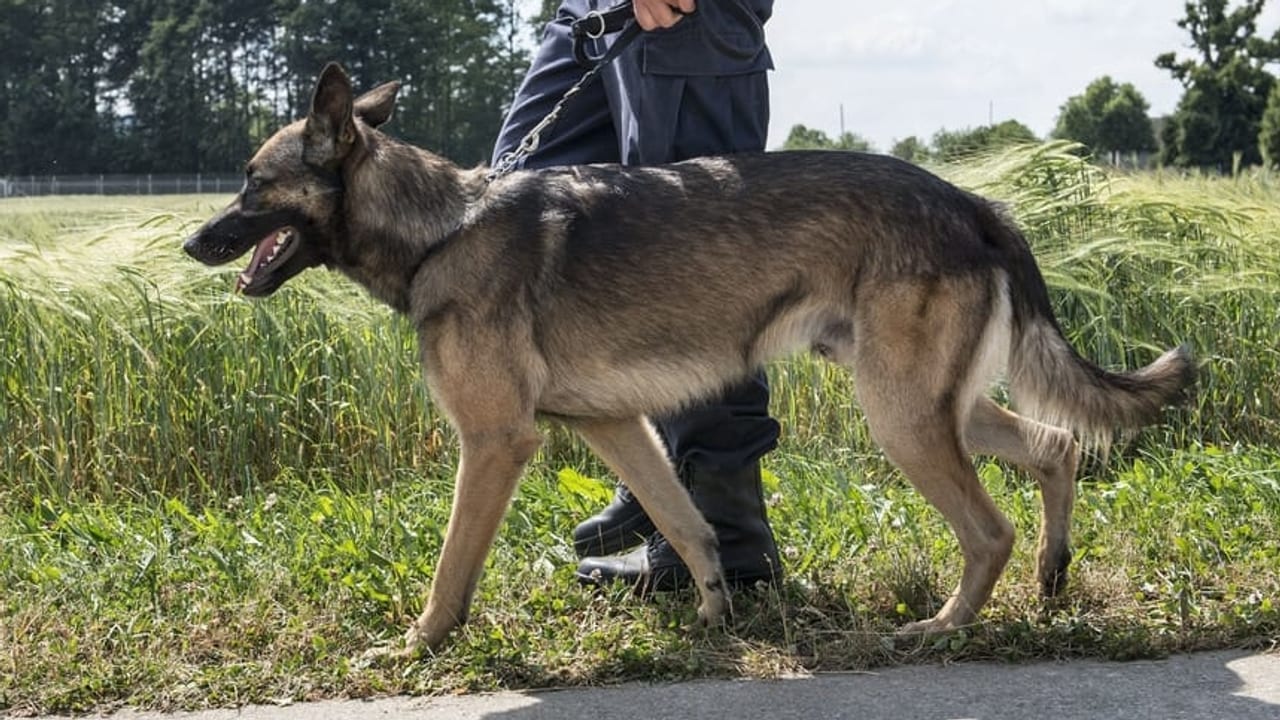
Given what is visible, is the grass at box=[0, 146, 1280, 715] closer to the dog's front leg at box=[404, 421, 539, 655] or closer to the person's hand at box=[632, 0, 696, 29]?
the dog's front leg at box=[404, 421, 539, 655]

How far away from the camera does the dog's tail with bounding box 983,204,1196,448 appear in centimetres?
389

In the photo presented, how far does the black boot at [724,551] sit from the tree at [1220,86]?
199 ft

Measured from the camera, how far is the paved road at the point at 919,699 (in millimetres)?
3336

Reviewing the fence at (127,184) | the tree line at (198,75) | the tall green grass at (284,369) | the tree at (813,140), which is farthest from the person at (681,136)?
the tree line at (198,75)

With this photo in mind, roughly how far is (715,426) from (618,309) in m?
0.60

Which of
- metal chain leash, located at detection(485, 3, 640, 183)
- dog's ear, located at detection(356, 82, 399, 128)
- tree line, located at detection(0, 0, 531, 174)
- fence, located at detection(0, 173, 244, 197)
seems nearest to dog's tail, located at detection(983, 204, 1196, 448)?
metal chain leash, located at detection(485, 3, 640, 183)

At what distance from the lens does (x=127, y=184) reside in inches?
2753

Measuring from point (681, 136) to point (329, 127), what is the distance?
1.07m

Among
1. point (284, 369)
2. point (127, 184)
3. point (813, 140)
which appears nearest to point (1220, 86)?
point (813, 140)

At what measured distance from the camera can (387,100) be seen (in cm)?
419

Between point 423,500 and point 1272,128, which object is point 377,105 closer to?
point 423,500

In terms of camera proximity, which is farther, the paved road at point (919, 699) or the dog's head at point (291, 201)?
the dog's head at point (291, 201)

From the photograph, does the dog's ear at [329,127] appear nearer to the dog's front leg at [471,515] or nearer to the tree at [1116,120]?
the dog's front leg at [471,515]

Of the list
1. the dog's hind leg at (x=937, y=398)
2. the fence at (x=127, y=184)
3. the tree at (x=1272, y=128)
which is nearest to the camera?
the dog's hind leg at (x=937, y=398)
